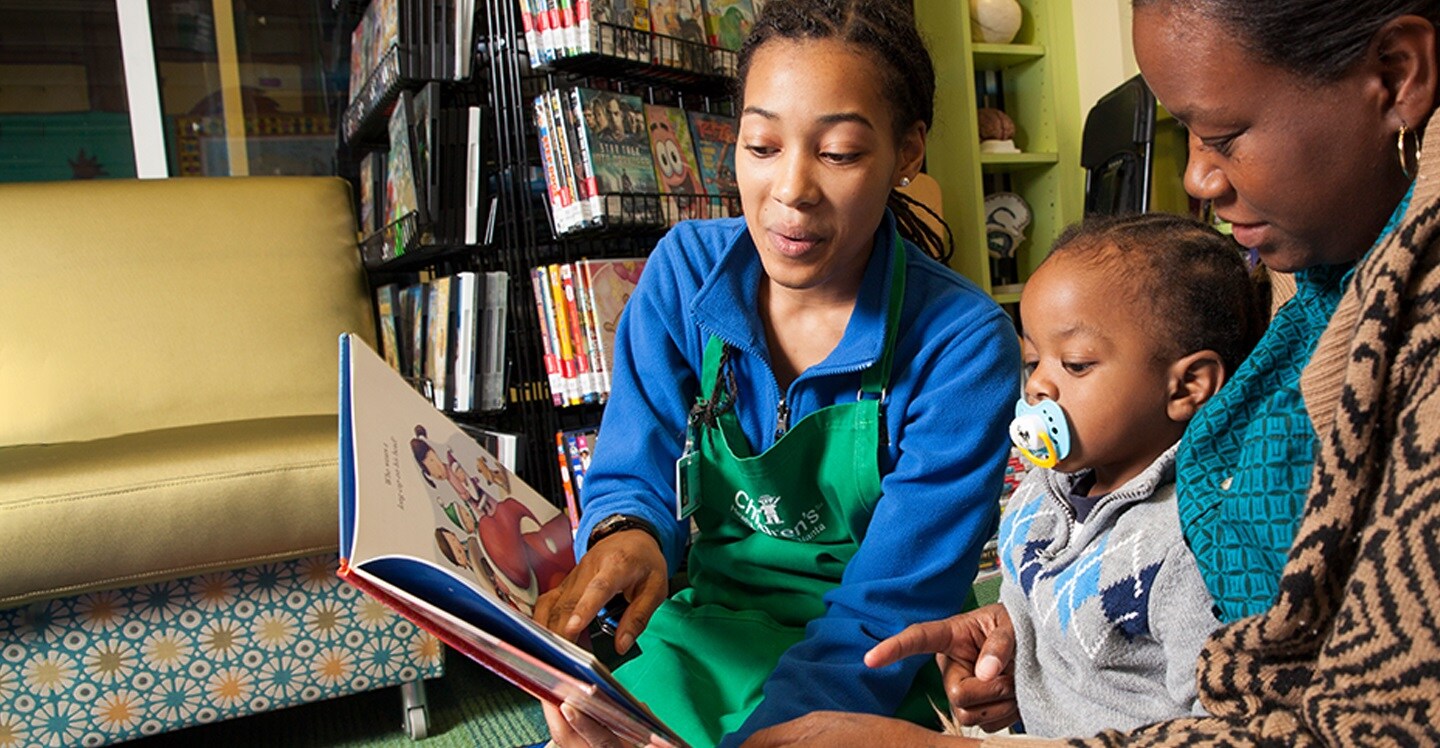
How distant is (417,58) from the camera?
2346 mm

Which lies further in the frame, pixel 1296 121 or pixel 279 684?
pixel 279 684

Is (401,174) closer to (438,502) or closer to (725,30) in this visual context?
(725,30)

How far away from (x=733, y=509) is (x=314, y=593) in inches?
35.6

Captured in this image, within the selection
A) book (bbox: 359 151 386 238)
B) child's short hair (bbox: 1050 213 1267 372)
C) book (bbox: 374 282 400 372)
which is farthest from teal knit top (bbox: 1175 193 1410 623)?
book (bbox: 359 151 386 238)


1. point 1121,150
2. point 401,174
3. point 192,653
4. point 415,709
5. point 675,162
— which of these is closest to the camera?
point 192,653

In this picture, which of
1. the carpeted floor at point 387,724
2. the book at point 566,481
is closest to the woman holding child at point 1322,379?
the carpeted floor at point 387,724

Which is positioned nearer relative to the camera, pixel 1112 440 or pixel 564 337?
pixel 1112 440

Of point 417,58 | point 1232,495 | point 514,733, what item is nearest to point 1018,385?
point 1232,495

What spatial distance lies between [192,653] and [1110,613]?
4.72ft

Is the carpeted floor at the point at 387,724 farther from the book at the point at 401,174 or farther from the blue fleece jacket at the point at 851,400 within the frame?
the book at the point at 401,174

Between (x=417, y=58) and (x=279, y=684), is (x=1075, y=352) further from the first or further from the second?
(x=417, y=58)

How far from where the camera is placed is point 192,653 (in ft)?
5.47

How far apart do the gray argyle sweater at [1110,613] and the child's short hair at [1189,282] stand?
0.10m

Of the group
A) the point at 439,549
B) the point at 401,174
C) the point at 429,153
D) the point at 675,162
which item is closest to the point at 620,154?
the point at 675,162
